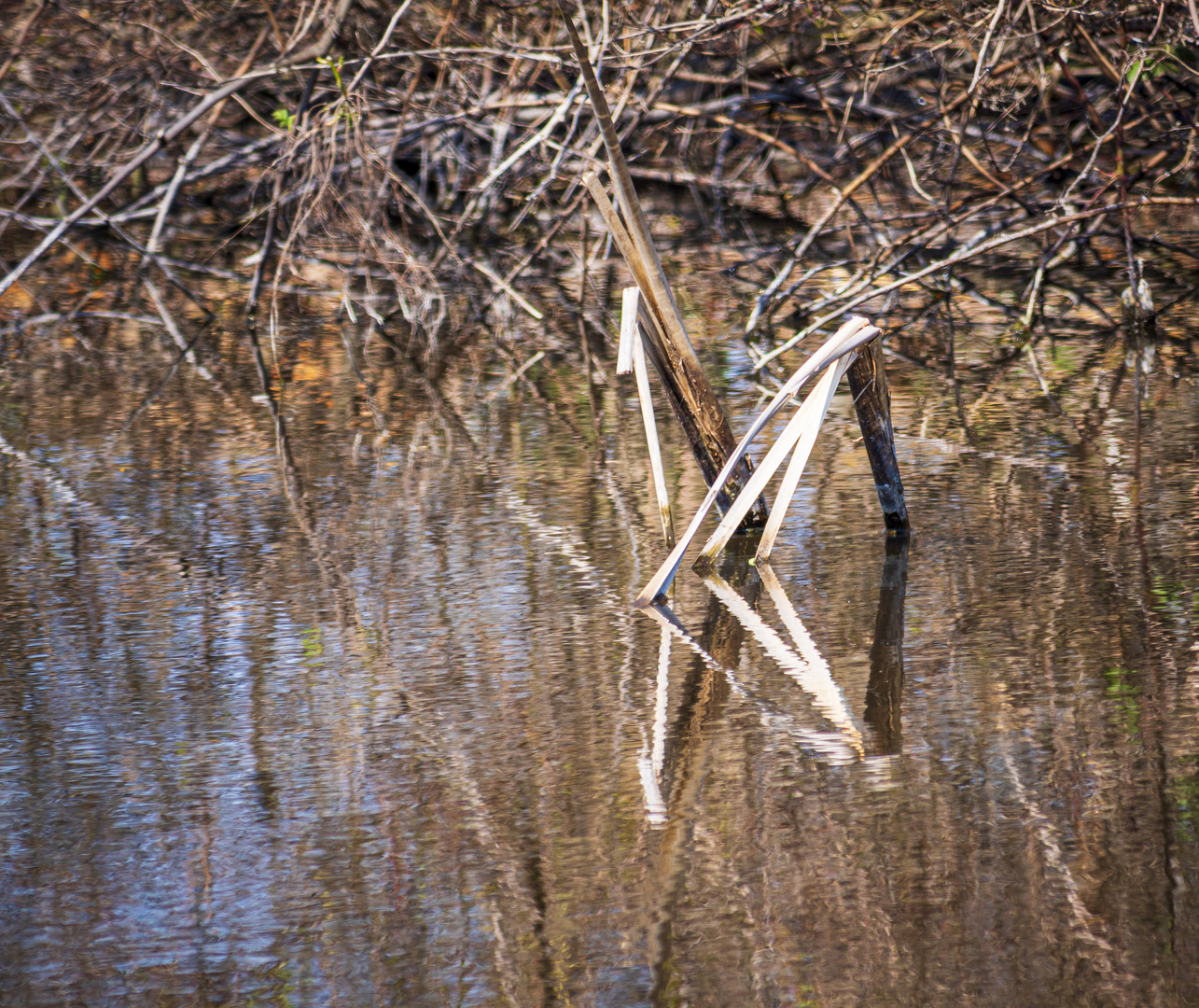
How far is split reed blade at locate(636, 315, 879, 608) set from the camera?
4707mm

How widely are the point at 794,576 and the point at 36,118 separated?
38.0 feet

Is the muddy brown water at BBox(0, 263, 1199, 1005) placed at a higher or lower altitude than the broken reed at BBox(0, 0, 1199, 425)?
lower

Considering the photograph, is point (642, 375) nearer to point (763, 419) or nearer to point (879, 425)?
point (763, 419)

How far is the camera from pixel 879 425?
5328 millimetres

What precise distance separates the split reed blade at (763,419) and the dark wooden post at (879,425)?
161 mm

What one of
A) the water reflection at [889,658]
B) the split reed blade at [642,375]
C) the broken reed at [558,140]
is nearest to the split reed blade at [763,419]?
the split reed blade at [642,375]

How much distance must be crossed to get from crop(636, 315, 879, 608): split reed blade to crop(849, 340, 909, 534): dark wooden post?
6.3 inches

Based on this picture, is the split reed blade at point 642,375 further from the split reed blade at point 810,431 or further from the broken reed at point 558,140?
the broken reed at point 558,140

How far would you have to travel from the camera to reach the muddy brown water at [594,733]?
9.73 feet

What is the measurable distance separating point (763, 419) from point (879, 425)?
754mm

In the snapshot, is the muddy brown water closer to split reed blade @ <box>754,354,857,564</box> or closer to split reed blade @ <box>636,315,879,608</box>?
split reed blade @ <box>636,315,879,608</box>

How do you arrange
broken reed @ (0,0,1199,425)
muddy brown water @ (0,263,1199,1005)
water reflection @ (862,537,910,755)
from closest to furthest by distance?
muddy brown water @ (0,263,1199,1005) → water reflection @ (862,537,910,755) → broken reed @ (0,0,1199,425)

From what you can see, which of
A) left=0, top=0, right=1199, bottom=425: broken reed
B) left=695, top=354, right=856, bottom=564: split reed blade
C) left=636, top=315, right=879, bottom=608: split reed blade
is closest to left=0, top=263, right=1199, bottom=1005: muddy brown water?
left=636, top=315, right=879, bottom=608: split reed blade

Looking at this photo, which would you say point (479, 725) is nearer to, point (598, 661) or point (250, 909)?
point (598, 661)
